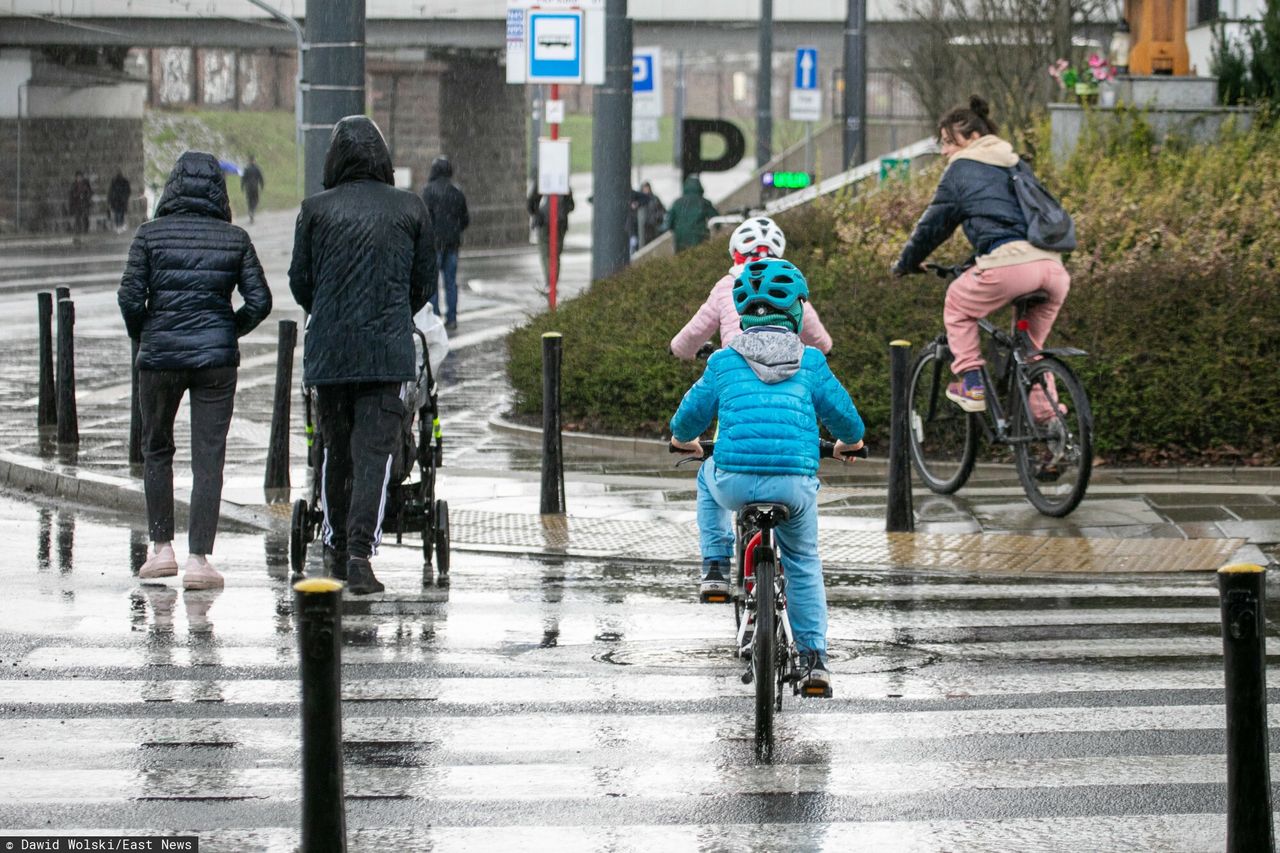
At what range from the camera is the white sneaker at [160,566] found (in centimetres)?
977

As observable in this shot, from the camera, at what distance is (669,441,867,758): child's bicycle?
256 inches

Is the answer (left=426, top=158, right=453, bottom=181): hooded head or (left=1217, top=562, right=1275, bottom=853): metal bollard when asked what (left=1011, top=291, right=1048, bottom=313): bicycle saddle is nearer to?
(left=1217, top=562, right=1275, bottom=853): metal bollard

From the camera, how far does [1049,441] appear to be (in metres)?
11.1

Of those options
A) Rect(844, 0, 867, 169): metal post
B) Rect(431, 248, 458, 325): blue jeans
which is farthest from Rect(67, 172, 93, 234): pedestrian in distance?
Rect(431, 248, 458, 325): blue jeans

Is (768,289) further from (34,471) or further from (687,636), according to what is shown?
(34,471)

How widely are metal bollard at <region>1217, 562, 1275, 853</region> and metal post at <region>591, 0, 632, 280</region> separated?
1547 cm

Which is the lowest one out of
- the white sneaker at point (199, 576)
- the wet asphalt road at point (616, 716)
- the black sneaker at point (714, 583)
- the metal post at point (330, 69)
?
the wet asphalt road at point (616, 716)

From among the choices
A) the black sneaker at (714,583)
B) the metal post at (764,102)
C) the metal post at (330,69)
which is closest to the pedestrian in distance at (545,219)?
the metal post at (764,102)

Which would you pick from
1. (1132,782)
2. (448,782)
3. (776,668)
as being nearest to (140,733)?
(448,782)

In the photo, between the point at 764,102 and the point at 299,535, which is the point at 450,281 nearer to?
the point at 764,102

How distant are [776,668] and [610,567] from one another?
11.0 ft

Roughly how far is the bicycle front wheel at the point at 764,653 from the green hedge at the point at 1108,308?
22.4 feet

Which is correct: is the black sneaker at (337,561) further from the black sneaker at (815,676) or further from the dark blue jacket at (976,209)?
the dark blue jacket at (976,209)

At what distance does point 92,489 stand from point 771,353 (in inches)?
263
